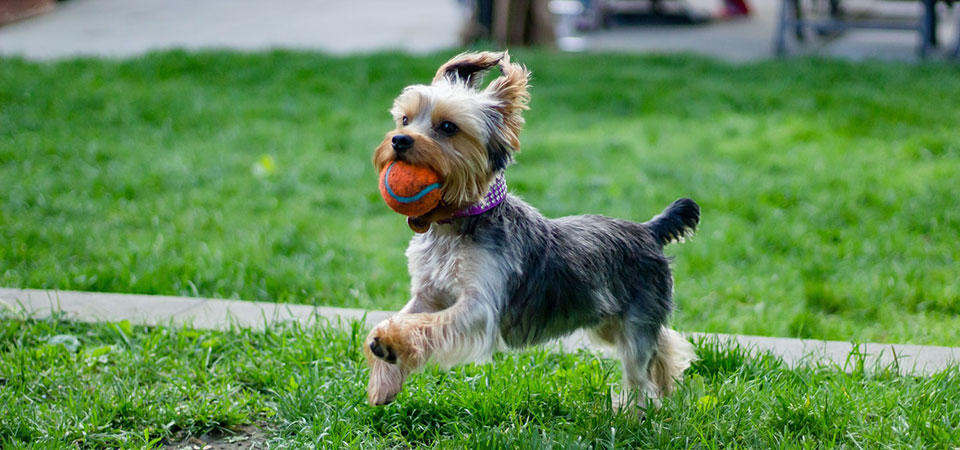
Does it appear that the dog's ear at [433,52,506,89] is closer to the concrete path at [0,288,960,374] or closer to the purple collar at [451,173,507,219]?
the purple collar at [451,173,507,219]

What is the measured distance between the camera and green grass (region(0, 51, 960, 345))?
19.2 feet

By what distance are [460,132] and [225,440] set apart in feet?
5.68

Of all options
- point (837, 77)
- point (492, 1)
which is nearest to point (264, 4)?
point (492, 1)

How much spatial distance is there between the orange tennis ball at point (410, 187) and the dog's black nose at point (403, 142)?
0.17ft

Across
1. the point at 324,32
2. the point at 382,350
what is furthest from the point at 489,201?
the point at 324,32

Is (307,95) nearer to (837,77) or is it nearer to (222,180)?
(222,180)

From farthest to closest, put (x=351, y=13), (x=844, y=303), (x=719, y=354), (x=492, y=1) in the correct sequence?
(x=351, y=13), (x=492, y=1), (x=844, y=303), (x=719, y=354)

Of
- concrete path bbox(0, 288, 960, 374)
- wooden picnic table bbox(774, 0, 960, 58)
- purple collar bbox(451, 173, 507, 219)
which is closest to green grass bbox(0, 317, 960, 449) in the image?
concrete path bbox(0, 288, 960, 374)

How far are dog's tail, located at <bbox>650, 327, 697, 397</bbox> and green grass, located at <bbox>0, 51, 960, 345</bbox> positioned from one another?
1.30m

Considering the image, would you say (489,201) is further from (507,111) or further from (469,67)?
(469,67)

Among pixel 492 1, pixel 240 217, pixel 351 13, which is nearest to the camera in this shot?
pixel 240 217

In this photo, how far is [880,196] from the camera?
7.51m

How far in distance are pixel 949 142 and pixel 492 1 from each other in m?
7.74

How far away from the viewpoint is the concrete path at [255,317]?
4.36m
